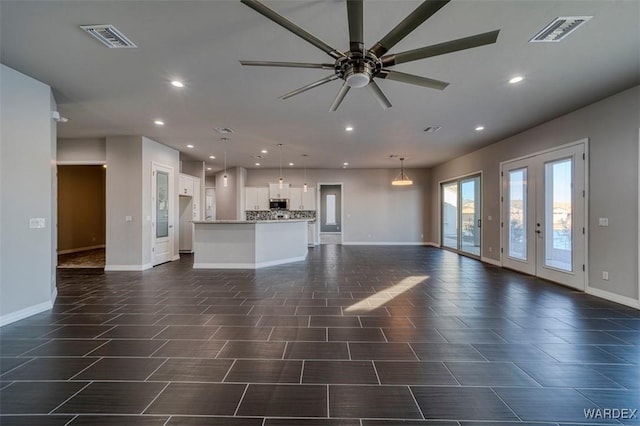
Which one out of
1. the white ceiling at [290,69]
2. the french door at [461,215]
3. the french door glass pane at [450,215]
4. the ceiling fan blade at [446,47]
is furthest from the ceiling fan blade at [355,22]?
the french door glass pane at [450,215]

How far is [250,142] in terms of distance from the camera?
6320 mm

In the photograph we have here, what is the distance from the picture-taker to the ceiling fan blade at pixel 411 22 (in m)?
1.53

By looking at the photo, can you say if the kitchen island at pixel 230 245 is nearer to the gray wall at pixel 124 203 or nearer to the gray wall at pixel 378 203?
the gray wall at pixel 124 203

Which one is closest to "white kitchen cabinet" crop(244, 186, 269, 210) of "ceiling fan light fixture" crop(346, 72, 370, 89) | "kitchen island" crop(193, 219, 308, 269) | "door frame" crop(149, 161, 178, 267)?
"door frame" crop(149, 161, 178, 267)

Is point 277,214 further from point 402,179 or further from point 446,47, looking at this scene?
point 446,47

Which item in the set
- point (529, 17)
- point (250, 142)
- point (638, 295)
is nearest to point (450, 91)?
point (529, 17)

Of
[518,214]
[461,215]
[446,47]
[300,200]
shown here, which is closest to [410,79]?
[446,47]

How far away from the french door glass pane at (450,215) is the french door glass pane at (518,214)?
269 cm

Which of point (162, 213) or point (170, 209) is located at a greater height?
point (170, 209)

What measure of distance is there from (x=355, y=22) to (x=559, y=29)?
2.07 meters

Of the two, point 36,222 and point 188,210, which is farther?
point 188,210

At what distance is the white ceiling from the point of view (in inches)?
87.1

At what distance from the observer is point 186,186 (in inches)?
308

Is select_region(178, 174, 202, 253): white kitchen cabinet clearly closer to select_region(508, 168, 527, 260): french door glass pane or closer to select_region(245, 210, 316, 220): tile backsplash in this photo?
select_region(245, 210, 316, 220): tile backsplash
